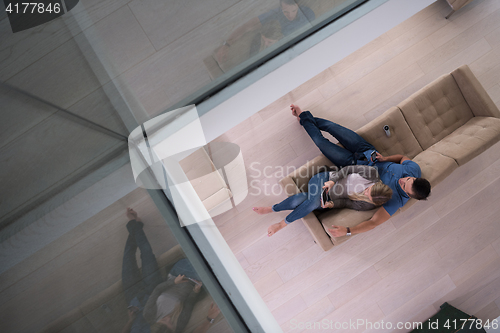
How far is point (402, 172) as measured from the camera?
2.08 m

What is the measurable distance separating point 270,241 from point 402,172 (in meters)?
1.38

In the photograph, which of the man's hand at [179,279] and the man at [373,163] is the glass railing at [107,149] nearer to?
the man's hand at [179,279]

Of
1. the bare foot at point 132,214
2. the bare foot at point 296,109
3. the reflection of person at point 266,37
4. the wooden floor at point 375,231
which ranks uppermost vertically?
the reflection of person at point 266,37

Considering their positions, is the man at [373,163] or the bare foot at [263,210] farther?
the bare foot at [263,210]

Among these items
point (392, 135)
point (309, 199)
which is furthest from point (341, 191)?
point (392, 135)

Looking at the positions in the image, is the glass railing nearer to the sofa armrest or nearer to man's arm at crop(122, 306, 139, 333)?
man's arm at crop(122, 306, 139, 333)

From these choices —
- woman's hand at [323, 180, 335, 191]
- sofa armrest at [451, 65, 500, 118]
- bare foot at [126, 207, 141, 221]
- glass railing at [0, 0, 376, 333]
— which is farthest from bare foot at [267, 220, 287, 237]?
sofa armrest at [451, 65, 500, 118]

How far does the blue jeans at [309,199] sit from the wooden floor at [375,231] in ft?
1.13

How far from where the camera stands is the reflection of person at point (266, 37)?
1.54 meters

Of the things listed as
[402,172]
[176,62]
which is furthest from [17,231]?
[402,172]

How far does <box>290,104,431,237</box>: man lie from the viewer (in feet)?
6.47

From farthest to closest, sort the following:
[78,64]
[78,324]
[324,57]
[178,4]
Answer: [324,57] → [178,4] → [78,64] → [78,324]

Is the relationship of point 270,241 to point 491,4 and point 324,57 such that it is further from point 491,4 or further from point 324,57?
point 491,4

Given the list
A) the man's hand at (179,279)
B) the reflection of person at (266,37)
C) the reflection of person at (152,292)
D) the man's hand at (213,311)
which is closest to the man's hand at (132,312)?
the reflection of person at (152,292)
